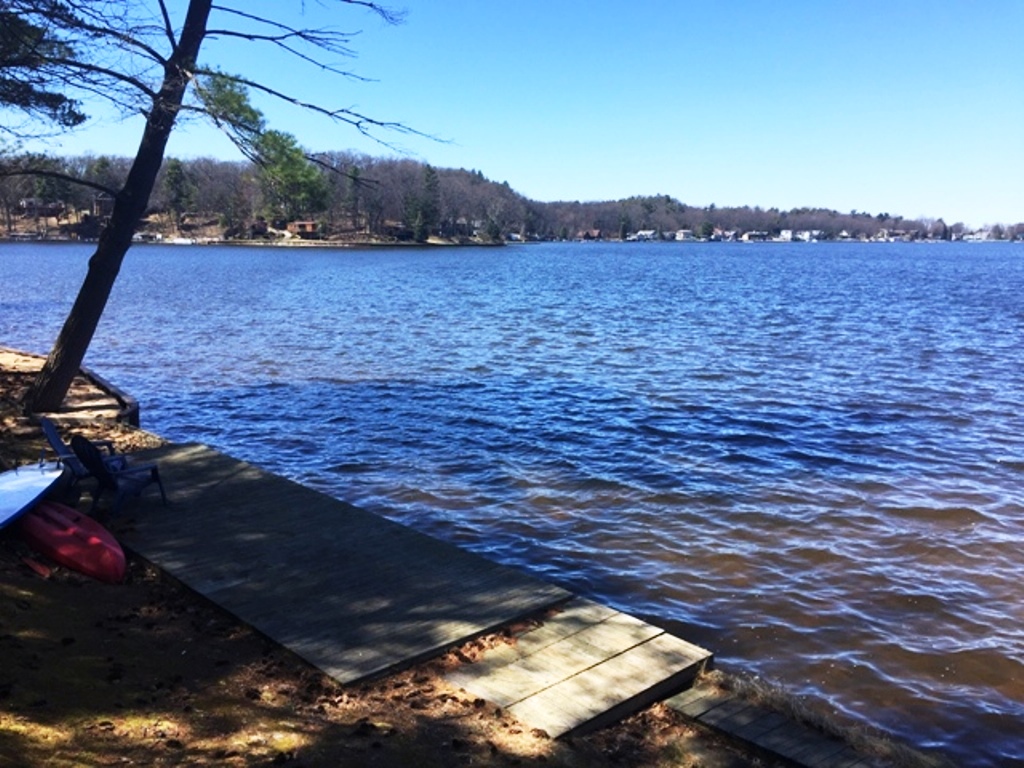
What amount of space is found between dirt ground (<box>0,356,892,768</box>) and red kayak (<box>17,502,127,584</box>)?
0.33m

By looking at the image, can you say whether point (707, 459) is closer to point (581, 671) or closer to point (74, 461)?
point (581, 671)

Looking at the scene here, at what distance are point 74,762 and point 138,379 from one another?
17.1 meters

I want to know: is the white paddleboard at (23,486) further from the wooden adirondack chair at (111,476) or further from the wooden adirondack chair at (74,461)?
the wooden adirondack chair at (111,476)

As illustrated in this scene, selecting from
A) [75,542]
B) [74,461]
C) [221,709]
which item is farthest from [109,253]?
[221,709]

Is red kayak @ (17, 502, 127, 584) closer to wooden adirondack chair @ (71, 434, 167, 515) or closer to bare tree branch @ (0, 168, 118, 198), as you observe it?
wooden adirondack chair @ (71, 434, 167, 515)

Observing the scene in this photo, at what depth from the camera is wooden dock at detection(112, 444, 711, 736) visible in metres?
5.36

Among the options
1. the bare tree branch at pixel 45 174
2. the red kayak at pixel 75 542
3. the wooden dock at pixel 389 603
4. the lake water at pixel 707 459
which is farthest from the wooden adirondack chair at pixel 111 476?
the bare tree branch at pixel 45 174

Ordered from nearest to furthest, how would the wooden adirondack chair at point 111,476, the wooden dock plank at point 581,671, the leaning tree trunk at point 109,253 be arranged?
the wooden dock plank at point 581,671 → the wooden adirondack chair at point 111,476 → the leaning tree trunk at point 109,253

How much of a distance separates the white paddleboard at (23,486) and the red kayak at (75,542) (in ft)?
0.37

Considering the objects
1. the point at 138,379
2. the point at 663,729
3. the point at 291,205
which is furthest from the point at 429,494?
the point at 138,379

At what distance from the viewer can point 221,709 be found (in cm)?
480

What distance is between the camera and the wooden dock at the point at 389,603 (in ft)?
17.6

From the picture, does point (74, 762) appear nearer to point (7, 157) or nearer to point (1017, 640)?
point (1017, 640)

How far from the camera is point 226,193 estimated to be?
14250 cm
